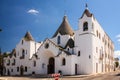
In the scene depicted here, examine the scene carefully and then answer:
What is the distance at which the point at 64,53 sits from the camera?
165ft

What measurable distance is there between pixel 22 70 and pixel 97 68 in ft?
66.7

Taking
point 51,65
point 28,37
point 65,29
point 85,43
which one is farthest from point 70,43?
point 28,37

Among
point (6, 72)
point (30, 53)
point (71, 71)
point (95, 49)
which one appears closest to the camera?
point (71, 71)

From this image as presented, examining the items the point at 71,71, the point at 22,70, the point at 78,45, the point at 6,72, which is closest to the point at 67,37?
the point at 78,45

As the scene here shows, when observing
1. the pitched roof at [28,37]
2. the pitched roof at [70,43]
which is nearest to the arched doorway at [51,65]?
the pitched roof at [70,43]

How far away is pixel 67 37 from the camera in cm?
5725

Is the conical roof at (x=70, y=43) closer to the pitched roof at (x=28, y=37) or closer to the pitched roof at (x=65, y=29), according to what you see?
the pitched roof at (x=65, y=29)

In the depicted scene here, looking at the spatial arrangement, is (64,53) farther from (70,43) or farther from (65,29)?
(65,29)

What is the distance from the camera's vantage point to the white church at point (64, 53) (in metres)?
49.5

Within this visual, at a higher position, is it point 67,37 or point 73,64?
point 67,37

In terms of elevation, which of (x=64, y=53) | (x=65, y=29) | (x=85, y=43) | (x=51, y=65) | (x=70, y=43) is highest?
(x=65, y=29)

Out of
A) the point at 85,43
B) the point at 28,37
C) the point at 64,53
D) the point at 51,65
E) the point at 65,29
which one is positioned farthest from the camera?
the point at 28,37

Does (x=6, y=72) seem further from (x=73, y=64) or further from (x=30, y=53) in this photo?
(x=73, y=64)

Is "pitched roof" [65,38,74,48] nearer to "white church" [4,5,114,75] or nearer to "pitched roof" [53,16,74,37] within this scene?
"white church" [4,5,114,75]
